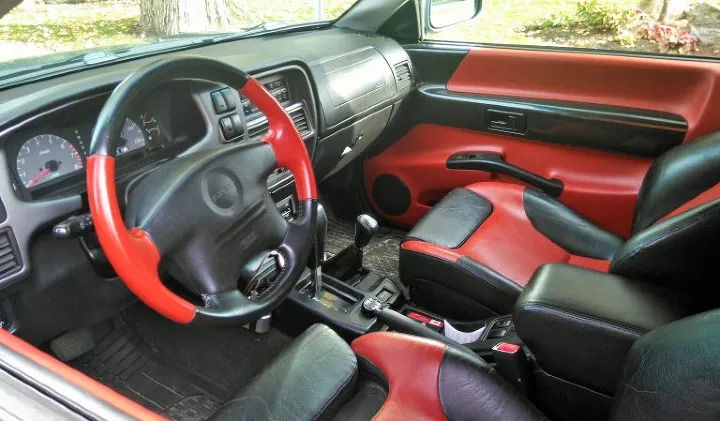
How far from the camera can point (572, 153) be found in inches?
91.0

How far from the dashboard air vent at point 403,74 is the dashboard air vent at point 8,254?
5.27 ft

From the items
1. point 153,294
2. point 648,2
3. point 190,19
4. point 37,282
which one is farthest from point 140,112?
point 648,2

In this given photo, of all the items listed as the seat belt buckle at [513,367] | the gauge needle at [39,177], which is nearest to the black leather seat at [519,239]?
the seat belt buckle at [513,367]

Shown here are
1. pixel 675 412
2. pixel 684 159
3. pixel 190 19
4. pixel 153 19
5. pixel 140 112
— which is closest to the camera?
pixel 675 412

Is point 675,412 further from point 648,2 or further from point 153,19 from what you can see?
point 648,2

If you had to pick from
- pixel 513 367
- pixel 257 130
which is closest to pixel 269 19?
pixel 257 130

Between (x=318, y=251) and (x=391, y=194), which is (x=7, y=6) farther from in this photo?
(x=391, y=194)

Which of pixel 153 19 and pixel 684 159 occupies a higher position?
pixel 153 19

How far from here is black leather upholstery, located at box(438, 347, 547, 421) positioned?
1211 millimetres

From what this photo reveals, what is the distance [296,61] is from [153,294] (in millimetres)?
1096

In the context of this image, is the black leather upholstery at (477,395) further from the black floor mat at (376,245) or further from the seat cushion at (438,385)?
the black floor mat at (376,245)

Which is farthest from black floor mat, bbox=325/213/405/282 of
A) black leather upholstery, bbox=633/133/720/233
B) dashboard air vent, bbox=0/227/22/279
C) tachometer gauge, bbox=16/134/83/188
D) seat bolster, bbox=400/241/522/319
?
dashboard air vent, bbox=0/227/22/279

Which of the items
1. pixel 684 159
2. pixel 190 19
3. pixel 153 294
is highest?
pixel 190 19

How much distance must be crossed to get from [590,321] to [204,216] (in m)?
0.81
